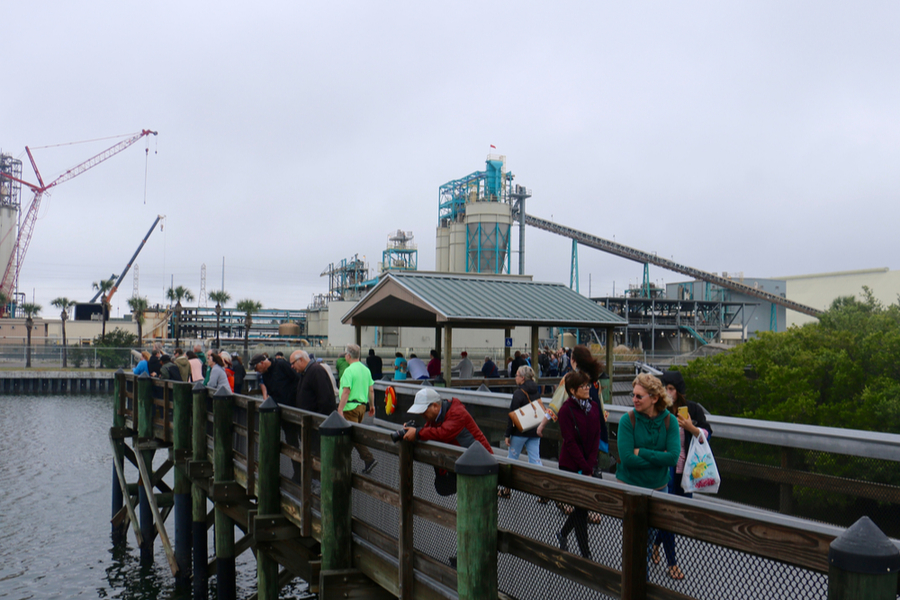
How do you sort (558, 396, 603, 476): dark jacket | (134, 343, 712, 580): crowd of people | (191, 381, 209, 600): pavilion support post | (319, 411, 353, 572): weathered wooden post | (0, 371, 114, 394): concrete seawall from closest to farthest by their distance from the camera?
(134, 343, 712, 580): crowd of people → (558, 396, 603, 476): dark jacket → (319, 411, 353, 572): weathered wooden post → (191, 381, 209, 600): pavilion support post → (0, 371, 114, 394): concrete seawall

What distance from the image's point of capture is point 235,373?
16.8 metres

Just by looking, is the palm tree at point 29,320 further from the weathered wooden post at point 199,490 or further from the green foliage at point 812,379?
the green foliage at point 812,379

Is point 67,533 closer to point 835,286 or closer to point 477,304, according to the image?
point 477,304

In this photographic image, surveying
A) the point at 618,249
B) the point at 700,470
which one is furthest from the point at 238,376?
the point at 618,249

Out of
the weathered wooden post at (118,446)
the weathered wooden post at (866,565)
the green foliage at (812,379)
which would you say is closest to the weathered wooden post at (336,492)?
the weathered wooden post at (866,565)

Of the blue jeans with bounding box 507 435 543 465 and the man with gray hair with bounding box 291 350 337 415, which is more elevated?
the man with gray hair with bounding box 291 350 337 415

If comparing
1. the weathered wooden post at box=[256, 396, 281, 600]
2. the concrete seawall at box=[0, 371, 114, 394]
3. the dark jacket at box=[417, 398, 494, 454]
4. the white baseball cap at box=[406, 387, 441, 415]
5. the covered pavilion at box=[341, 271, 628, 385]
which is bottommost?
the concrete seawall at box=[0, 371, 114, 394]

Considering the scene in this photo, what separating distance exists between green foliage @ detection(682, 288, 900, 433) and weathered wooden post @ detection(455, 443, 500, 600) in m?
17.4

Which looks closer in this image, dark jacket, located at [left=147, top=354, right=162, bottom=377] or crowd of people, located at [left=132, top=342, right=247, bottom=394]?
crowd of people, located at [left=132, top=342, right=247, bottom=394]

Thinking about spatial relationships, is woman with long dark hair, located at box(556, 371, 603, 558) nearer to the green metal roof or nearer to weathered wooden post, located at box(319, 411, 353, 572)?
weathered wooden post, located at box(319, 411, 353, 572)

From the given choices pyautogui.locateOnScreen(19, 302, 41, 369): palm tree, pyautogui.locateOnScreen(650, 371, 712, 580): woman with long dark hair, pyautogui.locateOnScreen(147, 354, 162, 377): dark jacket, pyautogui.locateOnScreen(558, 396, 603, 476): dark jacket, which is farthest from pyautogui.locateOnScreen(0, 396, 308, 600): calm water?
pyautogui.locateOnScreen(19, 302, 41, 369): palm tree

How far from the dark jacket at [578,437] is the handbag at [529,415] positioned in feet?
5.31

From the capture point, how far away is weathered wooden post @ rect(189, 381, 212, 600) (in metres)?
11.8

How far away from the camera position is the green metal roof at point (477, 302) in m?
16.5
